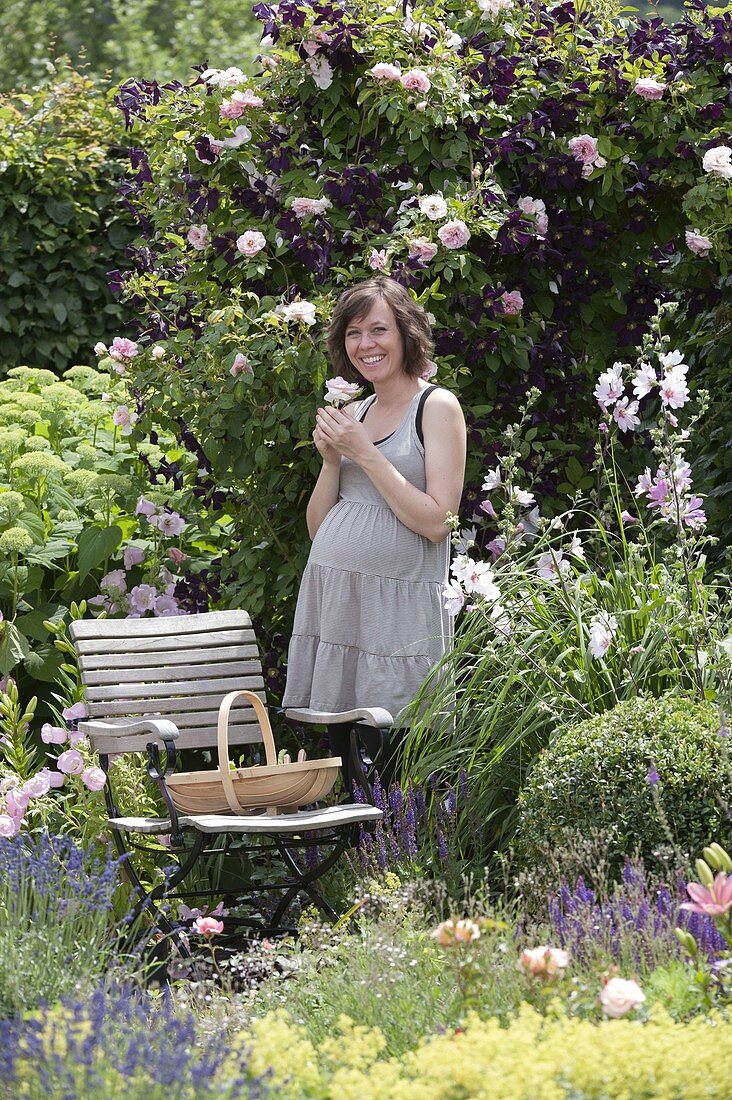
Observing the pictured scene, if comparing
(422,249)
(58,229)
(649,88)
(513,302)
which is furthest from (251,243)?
(58,229)

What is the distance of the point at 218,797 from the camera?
12.5ft

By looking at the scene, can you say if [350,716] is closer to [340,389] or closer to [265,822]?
[265,822]

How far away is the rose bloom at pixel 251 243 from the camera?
185 inches

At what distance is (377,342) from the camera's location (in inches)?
161

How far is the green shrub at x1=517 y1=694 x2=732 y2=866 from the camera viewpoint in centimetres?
323

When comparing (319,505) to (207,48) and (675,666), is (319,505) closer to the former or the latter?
(675,666)

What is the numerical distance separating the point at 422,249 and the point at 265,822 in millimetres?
2019

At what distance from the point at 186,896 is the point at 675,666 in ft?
4.86

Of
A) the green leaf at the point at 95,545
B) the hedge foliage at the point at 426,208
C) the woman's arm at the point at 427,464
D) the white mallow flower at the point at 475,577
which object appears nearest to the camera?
the white mallow flower at the point at 475,577

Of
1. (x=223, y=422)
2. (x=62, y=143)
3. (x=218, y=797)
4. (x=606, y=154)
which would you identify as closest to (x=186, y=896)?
(x=218, y=797)

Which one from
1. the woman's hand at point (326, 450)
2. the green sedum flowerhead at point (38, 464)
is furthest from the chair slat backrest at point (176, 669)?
the green sedum flowerhead at point (38, 464)

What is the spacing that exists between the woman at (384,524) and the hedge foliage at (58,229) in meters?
4.18

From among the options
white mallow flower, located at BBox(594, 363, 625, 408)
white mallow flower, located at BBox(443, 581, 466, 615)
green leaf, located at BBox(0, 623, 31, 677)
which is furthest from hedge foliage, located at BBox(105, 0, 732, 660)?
white mallow flower, located at BBox(443, 581, 466, 615)

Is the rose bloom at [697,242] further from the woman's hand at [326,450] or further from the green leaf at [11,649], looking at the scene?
the green leaf at [11,649]
